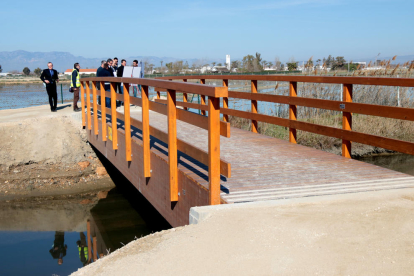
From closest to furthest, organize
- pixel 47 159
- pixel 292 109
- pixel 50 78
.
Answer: pixel 292 109, pixel 47 159, pixel 50 78

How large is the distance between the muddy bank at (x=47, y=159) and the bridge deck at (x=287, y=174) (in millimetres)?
5890

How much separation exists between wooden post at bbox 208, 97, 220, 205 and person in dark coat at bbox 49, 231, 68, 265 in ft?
14.6

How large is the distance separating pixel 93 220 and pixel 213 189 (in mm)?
6129

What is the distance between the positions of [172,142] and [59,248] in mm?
4453

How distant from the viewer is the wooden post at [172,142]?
5.01 meters

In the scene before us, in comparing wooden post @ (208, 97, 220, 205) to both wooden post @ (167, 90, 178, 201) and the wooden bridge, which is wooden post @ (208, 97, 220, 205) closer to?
the wooden bridge

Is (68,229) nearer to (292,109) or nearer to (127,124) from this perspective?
(127,124)

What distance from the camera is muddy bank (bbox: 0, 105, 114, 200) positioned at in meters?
11.9

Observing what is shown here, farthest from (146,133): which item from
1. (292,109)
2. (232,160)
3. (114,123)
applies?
(292,109)

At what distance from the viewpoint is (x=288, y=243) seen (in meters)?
3.40

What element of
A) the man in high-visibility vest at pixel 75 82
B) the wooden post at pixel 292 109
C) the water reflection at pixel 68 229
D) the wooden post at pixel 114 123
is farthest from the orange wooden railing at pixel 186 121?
the man in high-visibility vest at pixel 75 82

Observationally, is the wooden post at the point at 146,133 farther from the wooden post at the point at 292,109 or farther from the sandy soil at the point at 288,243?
the wooden post at the point at 292,109

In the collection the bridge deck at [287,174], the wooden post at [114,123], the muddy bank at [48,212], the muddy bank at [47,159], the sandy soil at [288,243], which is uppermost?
the wooden post at [114,123]

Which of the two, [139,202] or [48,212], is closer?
[48,212]
